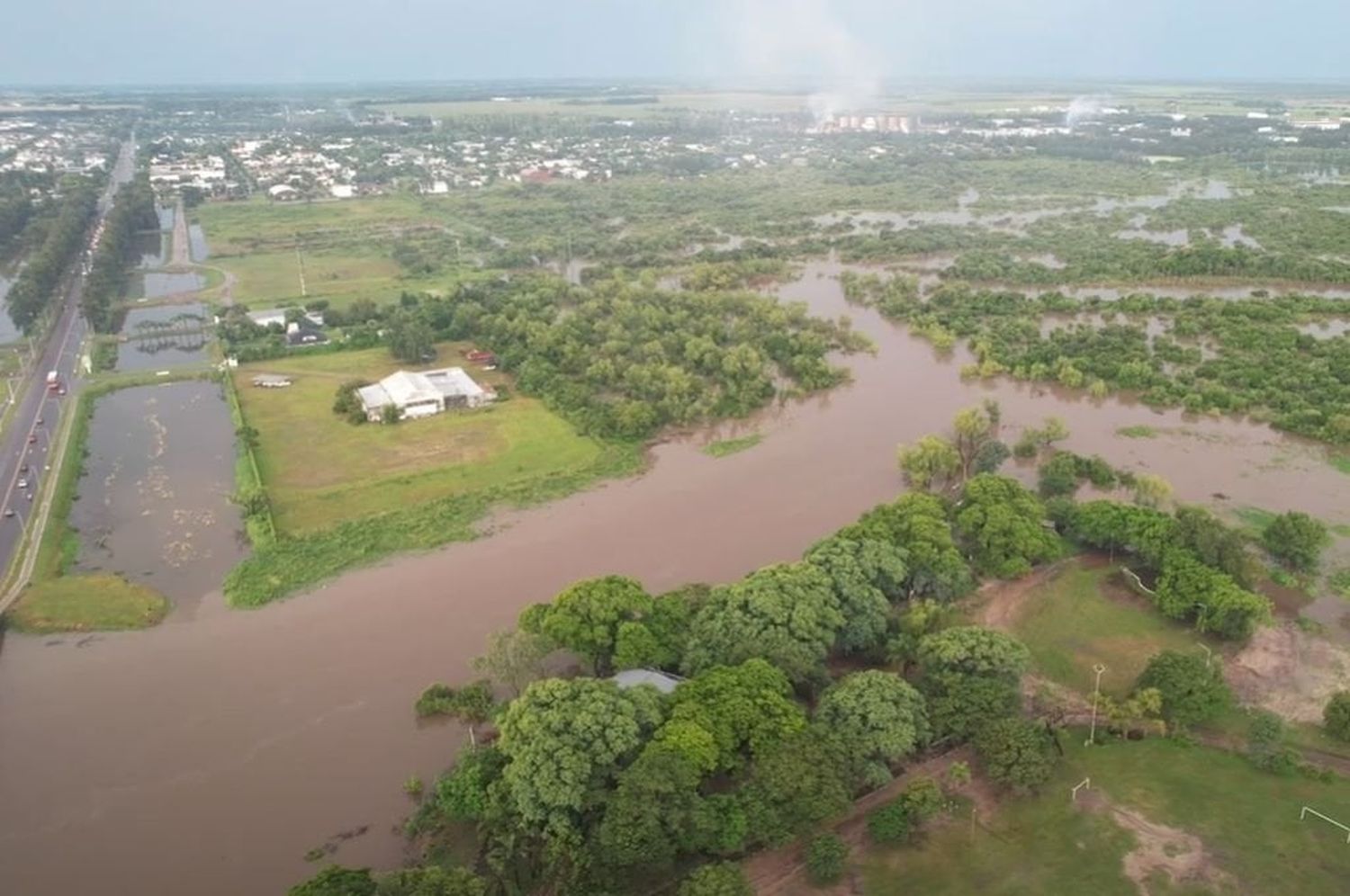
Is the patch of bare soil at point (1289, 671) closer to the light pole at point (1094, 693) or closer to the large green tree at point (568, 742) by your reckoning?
the light pole at point (1094, 693)

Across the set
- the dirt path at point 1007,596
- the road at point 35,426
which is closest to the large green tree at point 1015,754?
A: the dirt path at point 1007,596

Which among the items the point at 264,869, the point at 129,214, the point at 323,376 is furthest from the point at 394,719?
the point at 129,214

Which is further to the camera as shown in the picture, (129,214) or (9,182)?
(9,182)

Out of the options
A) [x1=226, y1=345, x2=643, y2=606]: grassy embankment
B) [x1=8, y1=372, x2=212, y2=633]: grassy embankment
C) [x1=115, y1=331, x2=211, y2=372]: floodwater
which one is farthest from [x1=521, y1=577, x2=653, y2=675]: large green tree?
[x1=115, y1=331, x2=211, y2=372]: floodwater

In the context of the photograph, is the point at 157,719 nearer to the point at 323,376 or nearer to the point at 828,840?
the point at 828,840

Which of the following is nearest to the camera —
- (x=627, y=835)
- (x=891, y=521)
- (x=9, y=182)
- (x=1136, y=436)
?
(x=627, y=835)

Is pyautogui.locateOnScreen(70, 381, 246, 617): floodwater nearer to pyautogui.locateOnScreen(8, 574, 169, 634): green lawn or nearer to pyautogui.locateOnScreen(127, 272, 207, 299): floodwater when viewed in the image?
pyautogui.locateOnScreen(8, 574, 169, 634): green lawn

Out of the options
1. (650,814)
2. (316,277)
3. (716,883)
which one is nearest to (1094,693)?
(716,883)

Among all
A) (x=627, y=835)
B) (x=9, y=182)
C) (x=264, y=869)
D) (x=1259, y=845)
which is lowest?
(x=264, y=869)
